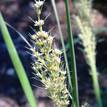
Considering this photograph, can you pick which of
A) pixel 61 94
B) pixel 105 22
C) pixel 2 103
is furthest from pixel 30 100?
pixel 105 22

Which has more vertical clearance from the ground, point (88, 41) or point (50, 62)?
point (88, 41)

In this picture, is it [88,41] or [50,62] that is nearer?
[50,62]

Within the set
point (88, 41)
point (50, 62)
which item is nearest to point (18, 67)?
point (50, 62)

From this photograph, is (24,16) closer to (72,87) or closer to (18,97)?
(18,97)

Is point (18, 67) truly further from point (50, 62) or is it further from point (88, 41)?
point (88, 41)

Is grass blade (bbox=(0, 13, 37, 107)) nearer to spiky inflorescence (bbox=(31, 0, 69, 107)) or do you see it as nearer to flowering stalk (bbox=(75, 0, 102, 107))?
spiky inflorescence (bbox=(31, 0, 69, 107))

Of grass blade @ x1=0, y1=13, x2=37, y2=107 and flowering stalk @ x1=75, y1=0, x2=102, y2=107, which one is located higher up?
flowering stalk @ x1=75, y1=0, x2=102, y2=107

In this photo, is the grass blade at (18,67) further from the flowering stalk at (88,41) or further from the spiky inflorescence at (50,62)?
the flowering stalk at (88,41)

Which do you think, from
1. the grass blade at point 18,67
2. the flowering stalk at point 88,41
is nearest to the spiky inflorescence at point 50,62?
the grass blade at point 18,67

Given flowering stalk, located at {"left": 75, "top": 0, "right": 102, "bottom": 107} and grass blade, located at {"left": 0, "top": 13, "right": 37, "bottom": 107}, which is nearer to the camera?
grass blade, located at {"left": 0, "top": 13, "right": 37, "bottom": 107}

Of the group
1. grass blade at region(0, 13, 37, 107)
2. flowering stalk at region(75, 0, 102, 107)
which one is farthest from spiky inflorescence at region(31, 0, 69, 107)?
flowering stalk at region(75, 0, 102, 107)
